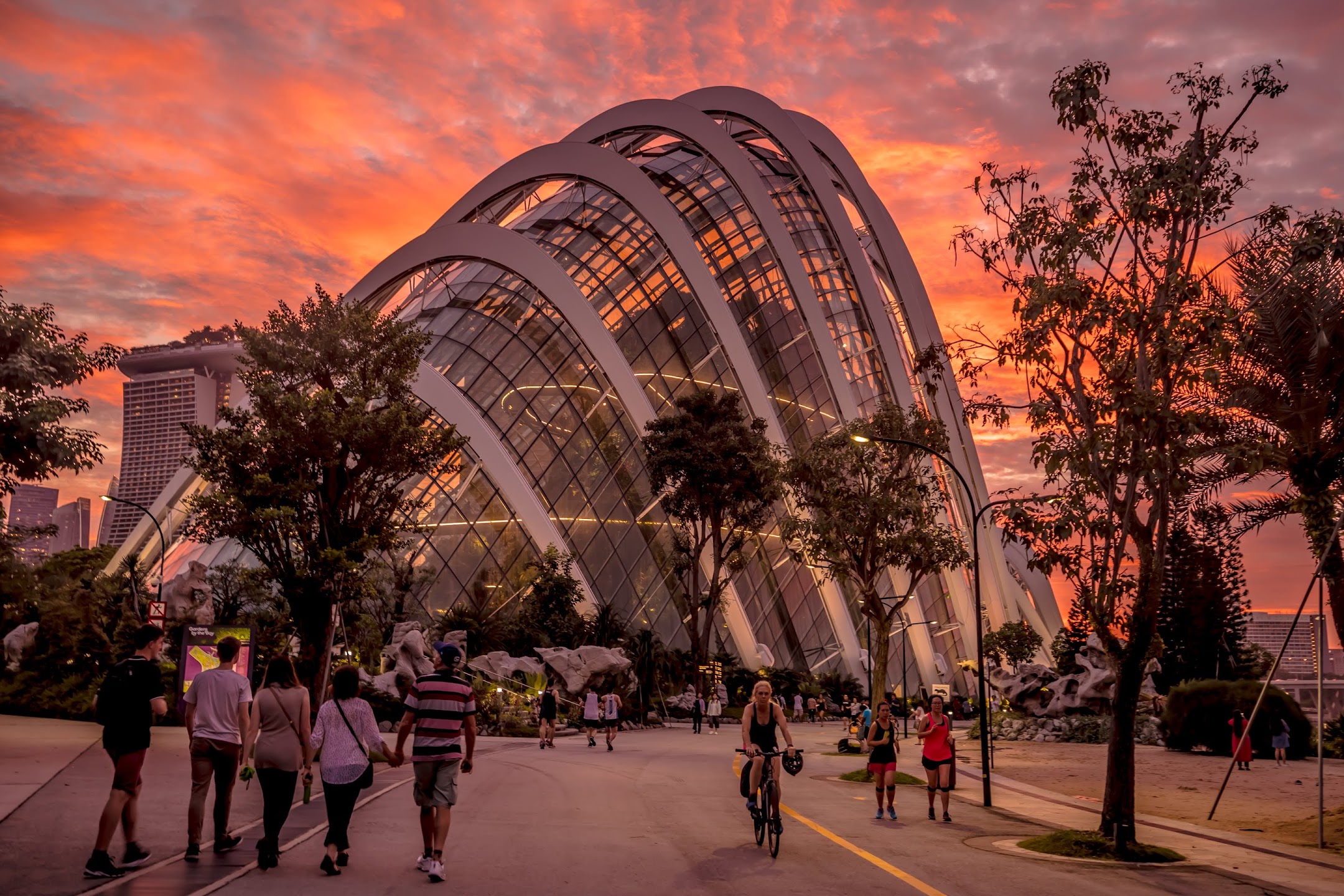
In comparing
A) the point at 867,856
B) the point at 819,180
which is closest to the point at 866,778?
the point at 867,856

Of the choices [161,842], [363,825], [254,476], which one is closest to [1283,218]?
[363,825]

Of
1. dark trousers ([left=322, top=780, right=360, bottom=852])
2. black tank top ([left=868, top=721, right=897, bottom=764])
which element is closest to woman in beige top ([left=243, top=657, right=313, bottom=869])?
dark trousers ([left=322, top=780, right=360, bottom=852])

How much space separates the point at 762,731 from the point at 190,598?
85.2ft

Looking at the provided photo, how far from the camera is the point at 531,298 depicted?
181 feet

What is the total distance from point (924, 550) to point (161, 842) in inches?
804

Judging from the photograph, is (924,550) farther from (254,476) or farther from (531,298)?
(531,298)

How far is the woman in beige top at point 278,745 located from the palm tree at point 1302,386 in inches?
489

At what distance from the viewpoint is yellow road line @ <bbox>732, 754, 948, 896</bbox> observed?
9352mm

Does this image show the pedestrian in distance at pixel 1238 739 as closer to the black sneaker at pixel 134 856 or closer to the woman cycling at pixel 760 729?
the woman cycling at pixel 760 729

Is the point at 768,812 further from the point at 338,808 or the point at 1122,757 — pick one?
the point at 1122,757

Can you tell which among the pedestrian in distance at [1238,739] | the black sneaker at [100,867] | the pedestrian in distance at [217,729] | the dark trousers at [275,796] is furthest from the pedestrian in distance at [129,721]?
the pedestrian in distance at [1238,739]

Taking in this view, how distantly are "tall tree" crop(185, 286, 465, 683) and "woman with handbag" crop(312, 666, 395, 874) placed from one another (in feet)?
40.4

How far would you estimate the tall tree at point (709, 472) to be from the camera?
44.5m

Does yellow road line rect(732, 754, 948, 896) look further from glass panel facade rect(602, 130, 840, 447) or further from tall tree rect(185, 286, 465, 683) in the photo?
glass panel facade rect(602, 130, 840, 447)
